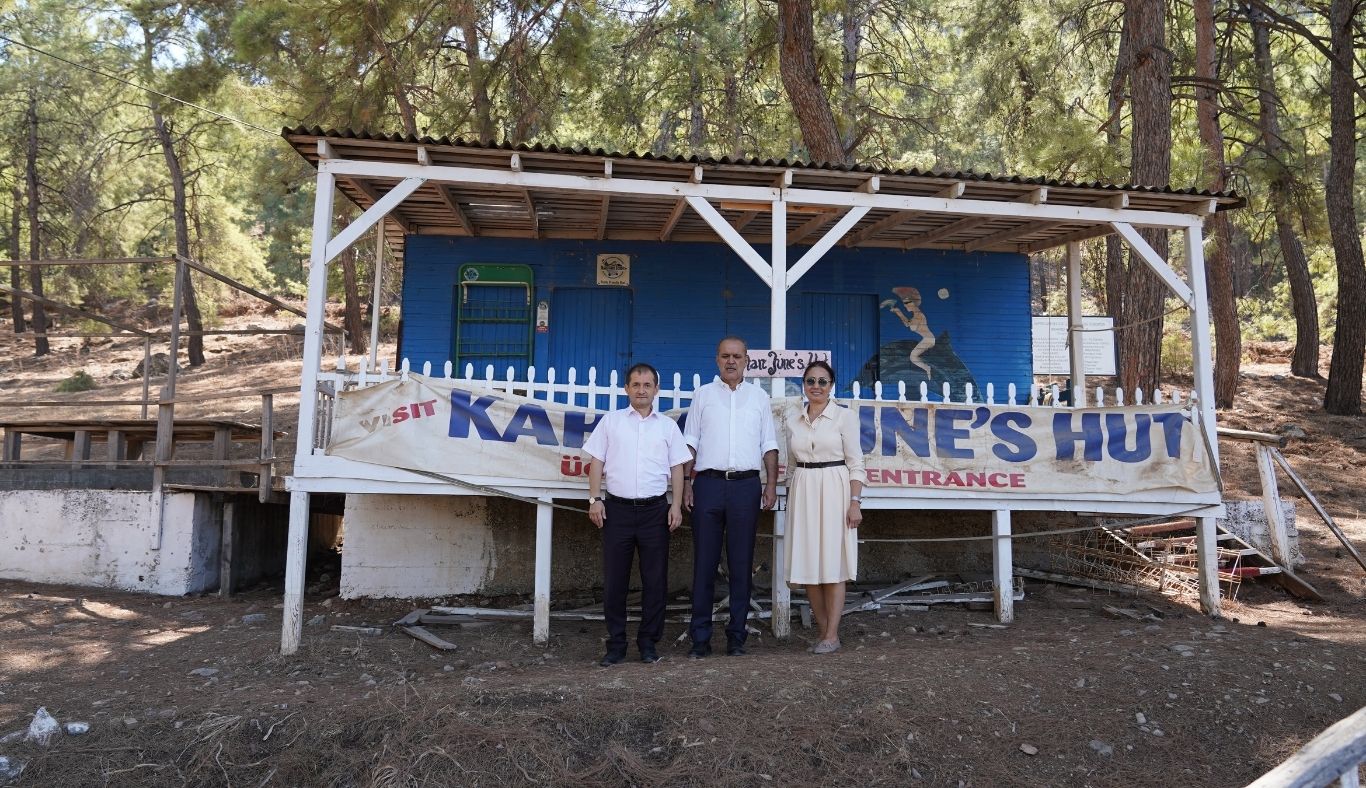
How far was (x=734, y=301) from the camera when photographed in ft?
33.5

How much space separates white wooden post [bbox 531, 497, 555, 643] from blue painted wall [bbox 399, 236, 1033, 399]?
3.36 metres

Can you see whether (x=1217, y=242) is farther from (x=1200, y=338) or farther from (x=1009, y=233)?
(x=1200, y=338)

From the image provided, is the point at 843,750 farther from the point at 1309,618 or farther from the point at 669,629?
the point at 1309,618

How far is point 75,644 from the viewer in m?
6.64

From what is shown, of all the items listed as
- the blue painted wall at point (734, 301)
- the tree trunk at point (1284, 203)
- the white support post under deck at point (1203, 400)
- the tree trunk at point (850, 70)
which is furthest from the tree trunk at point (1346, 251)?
the white support post under deck at point (1203, 400)

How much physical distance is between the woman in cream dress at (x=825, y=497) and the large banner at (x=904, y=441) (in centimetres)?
81

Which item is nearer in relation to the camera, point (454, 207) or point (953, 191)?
point (953, 191)

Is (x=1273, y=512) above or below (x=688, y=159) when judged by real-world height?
below

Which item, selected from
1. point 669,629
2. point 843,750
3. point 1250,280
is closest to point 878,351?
point 669,629

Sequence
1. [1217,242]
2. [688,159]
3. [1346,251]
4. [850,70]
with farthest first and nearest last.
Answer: [850,70] < [1346,251] < [1217,242] < [688,159]

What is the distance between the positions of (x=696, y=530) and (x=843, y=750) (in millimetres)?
1839

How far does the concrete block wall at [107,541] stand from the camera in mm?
8258

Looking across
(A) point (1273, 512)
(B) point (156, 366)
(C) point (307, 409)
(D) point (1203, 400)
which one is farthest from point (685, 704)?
(B) point (156, 366)

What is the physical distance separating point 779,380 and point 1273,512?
192 inches
